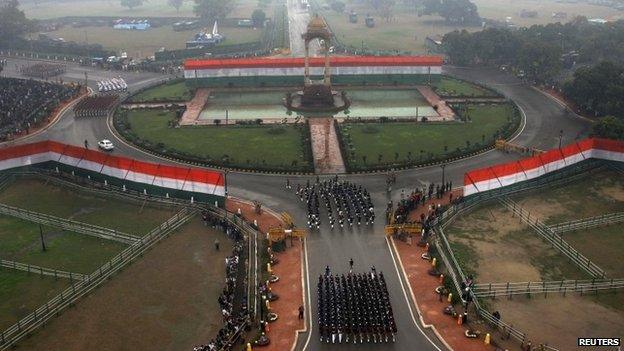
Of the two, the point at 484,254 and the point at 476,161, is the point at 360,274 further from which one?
the point at 476,161

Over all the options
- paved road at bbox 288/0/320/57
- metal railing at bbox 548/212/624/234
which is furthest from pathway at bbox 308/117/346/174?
paved road at bbox 288/0/320/57

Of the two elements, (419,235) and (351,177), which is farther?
(351,177)

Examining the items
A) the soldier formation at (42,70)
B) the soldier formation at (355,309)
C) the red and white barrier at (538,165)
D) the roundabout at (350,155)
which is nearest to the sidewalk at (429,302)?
the roundabout at (350,155)

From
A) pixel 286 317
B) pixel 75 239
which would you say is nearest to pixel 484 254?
pixel 286 317

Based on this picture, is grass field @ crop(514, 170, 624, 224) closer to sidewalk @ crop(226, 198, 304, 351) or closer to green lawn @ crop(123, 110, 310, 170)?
sidewalk @ crop(226, 198, 304, 351)

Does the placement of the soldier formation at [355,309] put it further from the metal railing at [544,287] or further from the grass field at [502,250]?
the grass field at [502,250]

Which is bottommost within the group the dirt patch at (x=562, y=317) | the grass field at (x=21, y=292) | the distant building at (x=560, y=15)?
the dirt patch at (x=562, y=317)

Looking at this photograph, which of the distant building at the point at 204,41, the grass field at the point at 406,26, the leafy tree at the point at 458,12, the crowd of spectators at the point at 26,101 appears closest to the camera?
the crowd of spectators at the point at 26,101

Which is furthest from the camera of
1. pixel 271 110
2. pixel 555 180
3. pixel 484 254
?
pixel 271 110
